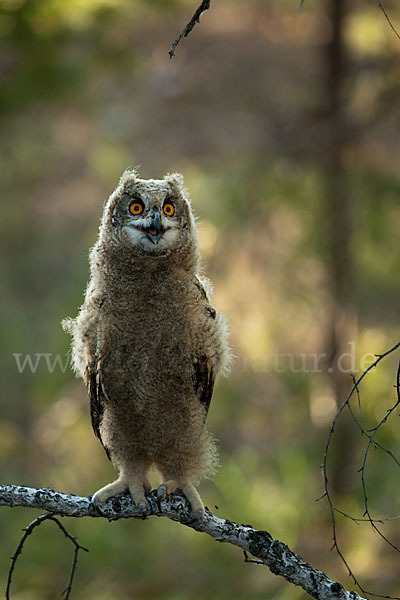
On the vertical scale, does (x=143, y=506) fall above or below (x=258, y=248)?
below

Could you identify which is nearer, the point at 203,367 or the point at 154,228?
the point at 154,228

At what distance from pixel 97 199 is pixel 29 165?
1.15 meters

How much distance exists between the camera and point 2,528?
721cm

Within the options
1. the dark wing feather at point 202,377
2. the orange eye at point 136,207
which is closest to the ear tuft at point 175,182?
the orange eye at point 136,207

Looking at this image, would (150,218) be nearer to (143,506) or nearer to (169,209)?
(169,209)

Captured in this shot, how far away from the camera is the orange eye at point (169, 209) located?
103 inches

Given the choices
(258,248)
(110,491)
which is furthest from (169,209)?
(258,248)

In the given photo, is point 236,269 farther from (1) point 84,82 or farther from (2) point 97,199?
(2) point 97,199

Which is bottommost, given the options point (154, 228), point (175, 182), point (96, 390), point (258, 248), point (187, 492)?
point (187, 492)

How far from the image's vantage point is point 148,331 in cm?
267

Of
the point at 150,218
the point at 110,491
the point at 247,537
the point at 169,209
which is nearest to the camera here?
the point at 247,537

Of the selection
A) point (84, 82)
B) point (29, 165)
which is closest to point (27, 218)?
point (29, 165)

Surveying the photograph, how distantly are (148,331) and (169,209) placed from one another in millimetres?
471

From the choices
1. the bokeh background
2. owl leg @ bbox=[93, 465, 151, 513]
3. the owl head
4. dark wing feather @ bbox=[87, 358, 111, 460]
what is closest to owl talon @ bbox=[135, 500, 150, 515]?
owl leg @ bbox=[93, 465, 151, 513]
